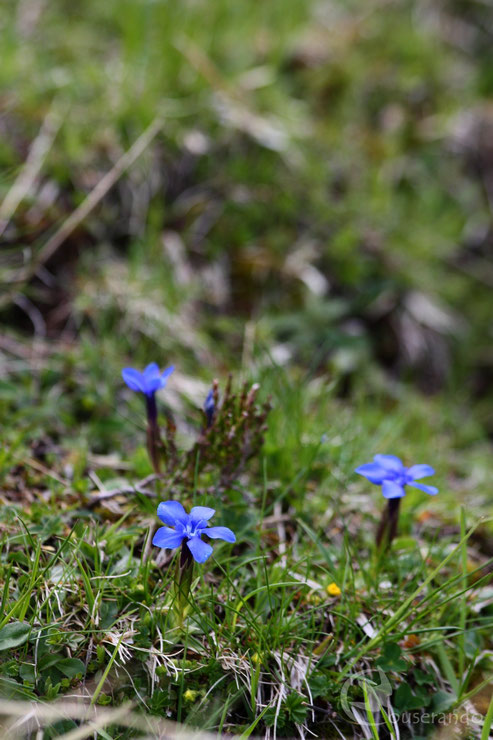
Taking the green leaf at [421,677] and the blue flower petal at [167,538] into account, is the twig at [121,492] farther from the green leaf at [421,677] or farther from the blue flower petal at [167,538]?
the green leaf at [421,677]

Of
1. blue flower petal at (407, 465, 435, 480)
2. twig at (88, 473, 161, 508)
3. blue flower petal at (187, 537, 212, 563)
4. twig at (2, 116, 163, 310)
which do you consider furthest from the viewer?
twig at (2, 116, 163, 310)

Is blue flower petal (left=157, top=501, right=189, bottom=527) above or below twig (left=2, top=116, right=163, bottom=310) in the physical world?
below

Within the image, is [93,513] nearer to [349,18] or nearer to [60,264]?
[60,264]

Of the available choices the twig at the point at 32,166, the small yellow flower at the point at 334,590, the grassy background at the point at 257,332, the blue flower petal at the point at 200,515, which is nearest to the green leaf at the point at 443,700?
the grassy background at the point at 257,332

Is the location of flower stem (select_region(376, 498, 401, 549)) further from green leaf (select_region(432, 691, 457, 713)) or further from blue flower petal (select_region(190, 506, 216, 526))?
blue flower petal (select_region(190, 506, 216, 526))

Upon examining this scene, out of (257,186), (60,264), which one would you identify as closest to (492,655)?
(60,264)

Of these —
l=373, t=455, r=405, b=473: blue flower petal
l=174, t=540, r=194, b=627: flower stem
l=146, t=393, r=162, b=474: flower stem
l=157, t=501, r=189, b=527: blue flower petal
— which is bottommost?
l=174, t=540, r=194, b=627: flower stem

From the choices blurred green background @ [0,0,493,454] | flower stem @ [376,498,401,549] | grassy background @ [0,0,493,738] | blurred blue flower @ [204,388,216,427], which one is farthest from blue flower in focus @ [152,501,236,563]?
blurred green background @ [0,0,493,454]

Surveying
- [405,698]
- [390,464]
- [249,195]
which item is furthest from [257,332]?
[405,698]
